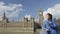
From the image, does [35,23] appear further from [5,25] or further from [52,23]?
[52,23]

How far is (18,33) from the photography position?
14.7 m

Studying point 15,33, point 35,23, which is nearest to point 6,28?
point 15,33

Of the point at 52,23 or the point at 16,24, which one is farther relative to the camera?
the point at 16,24

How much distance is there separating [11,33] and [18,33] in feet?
2.18

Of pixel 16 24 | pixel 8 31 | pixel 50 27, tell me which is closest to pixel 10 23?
pixel 16 24

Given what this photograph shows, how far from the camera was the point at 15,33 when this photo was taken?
14984 millimetres

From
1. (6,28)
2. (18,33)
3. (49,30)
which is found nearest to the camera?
(49,30)

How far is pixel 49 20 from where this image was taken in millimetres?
2232

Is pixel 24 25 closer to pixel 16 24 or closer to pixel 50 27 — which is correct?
pixel 16 24

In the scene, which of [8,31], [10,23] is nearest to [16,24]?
[10,23]

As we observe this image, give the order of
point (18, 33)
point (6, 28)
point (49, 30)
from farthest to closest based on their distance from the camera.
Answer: point (6, 28) → point (18, 33) → point (49, 30)

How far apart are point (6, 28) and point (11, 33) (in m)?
1.62

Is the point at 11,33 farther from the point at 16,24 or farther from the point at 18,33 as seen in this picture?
the point at 16,24

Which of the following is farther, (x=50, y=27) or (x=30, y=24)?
(x=30, y=24)
